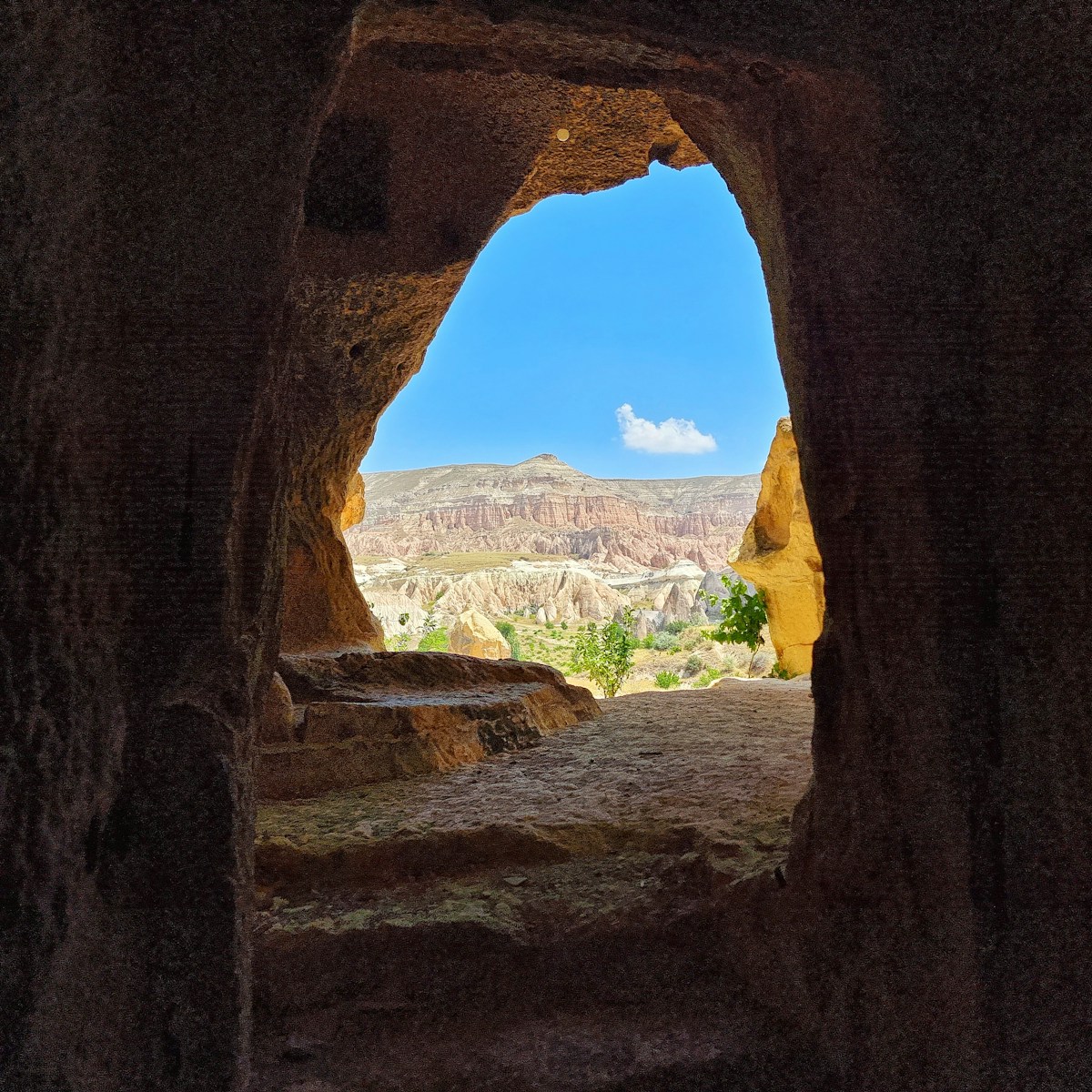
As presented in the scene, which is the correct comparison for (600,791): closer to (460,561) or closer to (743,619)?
(743,619)

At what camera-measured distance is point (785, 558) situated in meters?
7.75

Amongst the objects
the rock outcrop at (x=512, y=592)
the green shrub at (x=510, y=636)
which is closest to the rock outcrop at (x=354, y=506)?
the green shrub at (x=510, y=636)

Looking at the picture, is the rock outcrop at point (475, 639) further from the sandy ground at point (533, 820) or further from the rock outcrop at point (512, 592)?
the sandy ground at point (533, 820)

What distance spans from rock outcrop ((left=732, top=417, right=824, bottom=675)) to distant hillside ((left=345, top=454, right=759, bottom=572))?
4995 centimetres

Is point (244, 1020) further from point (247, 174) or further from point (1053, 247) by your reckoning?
point (1053, 247)

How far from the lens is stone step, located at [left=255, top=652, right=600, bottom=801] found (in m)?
3.01

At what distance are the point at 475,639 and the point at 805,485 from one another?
19.6 meters

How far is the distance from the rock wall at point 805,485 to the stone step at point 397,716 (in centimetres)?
114

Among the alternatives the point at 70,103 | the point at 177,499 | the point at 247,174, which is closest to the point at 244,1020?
the point at 177,499

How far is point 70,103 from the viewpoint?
164 cm

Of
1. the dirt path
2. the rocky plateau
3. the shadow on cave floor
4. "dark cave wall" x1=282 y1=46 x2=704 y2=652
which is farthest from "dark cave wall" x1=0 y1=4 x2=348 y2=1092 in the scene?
the rocky plateau

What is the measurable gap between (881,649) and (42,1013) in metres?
2.09

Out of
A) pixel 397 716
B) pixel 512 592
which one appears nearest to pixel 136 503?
pixel 397 716

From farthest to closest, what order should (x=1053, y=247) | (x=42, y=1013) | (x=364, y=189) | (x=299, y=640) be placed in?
(x=299, y=640), (x=364, y=189), (x=1053, y=247), (x=42, y=1013)
